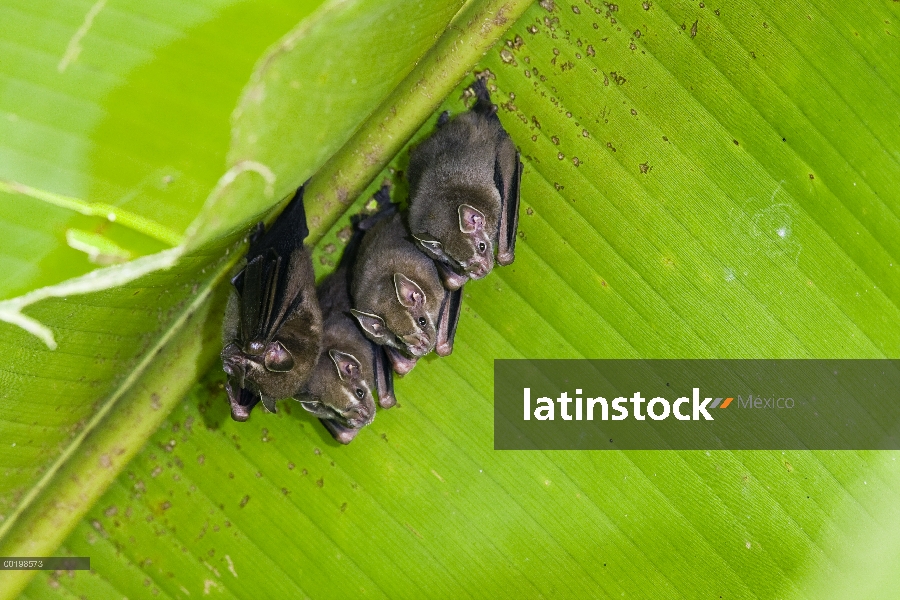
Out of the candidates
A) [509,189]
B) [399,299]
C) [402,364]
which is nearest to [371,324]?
[399,299]

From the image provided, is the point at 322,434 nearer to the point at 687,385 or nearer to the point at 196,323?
the point at 196,323

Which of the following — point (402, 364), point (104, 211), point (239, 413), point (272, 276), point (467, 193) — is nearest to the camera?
point (104, 211)

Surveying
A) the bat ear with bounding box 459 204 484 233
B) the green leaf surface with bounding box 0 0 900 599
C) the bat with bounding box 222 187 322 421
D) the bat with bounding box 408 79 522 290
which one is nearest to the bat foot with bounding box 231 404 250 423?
the bat with bounding box 222 187 322 421

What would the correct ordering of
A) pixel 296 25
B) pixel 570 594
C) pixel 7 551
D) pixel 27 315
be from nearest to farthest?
pixel 296 25 → pixel 27 315 → pixel 7 551 → pixel 570 594

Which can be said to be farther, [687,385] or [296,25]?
[687,385]

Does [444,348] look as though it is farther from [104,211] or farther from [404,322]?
[104,211]

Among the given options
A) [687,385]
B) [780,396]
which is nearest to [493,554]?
[687,385]

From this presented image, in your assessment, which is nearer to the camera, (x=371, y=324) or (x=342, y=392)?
(x=342, y=392)

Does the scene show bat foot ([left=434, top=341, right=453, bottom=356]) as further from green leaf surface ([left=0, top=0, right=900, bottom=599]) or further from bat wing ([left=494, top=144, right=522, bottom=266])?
bat wing ([left=494, top=144, right=522, bottom=266])
